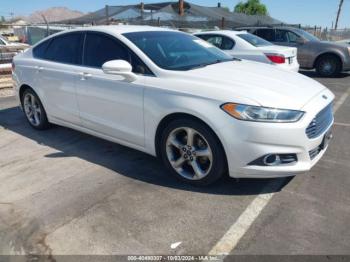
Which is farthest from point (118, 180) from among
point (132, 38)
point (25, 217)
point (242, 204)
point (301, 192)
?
point (301, 192)

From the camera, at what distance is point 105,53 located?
413 cm

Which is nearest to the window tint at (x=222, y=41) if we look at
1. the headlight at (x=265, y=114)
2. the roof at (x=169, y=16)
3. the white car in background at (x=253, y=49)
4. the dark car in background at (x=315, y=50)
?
the white car in background at (x=253, y=49)

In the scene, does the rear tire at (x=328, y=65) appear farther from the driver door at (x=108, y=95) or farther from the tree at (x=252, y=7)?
the tree at (x=252, y=7)

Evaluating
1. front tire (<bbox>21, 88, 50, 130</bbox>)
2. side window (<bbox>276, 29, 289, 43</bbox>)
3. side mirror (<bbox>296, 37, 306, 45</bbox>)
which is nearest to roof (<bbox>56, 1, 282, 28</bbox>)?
side window (<bbox>276, 29, 289, 43</bbox>)

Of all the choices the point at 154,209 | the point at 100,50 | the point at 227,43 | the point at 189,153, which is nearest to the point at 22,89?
the point at 100,50

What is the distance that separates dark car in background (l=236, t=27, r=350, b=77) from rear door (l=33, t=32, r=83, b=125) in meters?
8.99

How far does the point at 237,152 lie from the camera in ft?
10.1

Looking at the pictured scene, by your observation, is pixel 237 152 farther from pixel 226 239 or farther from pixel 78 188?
pixel 78 188

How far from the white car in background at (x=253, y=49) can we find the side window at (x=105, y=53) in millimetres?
5137

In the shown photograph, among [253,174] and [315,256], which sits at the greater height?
[253,174]

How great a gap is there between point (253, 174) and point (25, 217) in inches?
82.2

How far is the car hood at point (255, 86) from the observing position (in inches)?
120

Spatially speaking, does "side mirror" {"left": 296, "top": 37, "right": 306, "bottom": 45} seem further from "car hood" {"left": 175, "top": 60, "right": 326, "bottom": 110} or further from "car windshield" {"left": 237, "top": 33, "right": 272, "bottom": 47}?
"car hood" {"left": 175, "top": 60, "right": 326, "bottom": 110}

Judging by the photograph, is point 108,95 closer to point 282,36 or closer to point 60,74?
point 60,74
